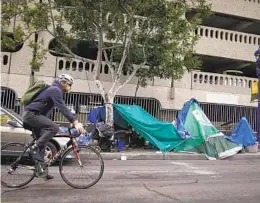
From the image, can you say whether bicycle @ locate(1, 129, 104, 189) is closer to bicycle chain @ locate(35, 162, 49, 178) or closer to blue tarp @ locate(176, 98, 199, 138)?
bicycle chain @ locate(35, 162, 49, 178)

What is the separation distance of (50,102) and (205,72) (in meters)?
14.7

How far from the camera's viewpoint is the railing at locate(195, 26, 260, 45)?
63.1 ft

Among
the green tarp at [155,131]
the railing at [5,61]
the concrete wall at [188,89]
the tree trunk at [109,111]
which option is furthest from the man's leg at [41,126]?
the railing at [5,61]

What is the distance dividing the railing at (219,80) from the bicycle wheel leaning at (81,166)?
43.4 ft

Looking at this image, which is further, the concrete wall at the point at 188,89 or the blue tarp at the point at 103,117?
the concrete wall at the point at 188,89

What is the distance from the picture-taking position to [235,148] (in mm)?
13453

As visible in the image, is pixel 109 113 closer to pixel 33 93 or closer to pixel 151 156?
pixel 151 156

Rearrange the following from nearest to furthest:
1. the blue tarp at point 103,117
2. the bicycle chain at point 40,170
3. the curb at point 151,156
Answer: the bicycle chain at point 40,170 → the curb at point 151,156 → the blue tarp at point 103,117

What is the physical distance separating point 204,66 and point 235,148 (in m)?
10.6

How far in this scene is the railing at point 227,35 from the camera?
757 inches

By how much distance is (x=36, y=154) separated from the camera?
19.7ft

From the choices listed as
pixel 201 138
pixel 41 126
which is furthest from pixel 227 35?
pixel 41 126

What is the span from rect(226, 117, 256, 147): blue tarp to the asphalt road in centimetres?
479

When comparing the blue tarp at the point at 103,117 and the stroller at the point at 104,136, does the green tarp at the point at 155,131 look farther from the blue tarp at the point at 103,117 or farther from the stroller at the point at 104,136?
the stroller at the point at 104,136
